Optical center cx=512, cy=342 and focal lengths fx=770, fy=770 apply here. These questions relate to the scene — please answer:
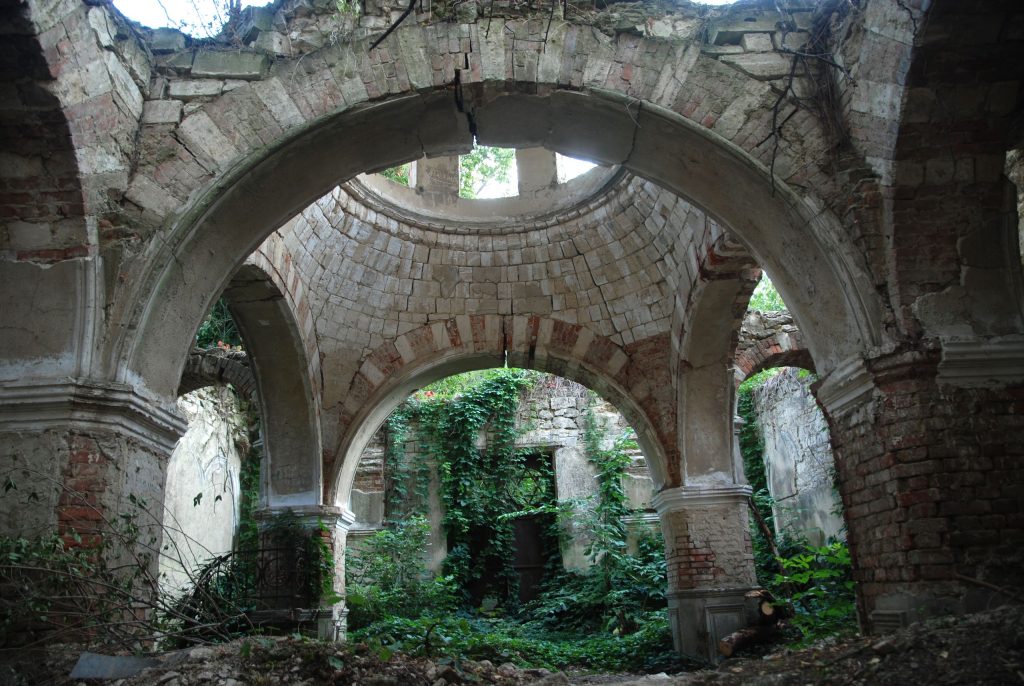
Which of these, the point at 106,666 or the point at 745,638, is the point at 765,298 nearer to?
the point at 745,638

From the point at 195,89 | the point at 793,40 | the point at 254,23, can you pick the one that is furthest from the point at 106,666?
the point at 793,40

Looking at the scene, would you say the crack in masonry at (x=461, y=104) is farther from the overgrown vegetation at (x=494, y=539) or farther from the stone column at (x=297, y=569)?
the overgrown vegetation at (x=494, y=539)

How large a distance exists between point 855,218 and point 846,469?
144cm

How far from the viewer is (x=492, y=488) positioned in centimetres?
1260

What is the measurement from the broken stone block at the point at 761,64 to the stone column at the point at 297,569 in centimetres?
562

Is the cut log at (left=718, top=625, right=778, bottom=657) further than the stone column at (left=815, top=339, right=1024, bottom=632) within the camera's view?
Yes

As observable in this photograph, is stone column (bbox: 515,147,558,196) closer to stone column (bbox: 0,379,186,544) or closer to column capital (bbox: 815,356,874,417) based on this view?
column capital (bbox: 815,356,874,417)

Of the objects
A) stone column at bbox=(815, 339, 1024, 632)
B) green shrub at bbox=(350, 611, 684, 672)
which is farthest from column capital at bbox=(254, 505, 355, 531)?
stone column at bbox=(815, 339, 1024, 632)

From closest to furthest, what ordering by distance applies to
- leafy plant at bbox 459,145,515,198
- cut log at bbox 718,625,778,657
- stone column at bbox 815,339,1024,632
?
1. stone column at bbox 815,339,1024,632
2. cut log at bbox 718,625,778,657
3. leafy plant at bbox 459,145,515,198

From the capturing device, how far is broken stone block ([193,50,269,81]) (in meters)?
4.76

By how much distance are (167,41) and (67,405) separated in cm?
237

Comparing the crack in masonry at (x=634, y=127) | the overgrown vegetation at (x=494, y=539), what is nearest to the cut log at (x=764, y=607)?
the overgrown vegetation at (x=494, y=539)

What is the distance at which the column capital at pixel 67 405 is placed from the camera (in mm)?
4031

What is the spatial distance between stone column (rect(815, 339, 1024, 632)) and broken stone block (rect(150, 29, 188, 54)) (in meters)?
4.48
